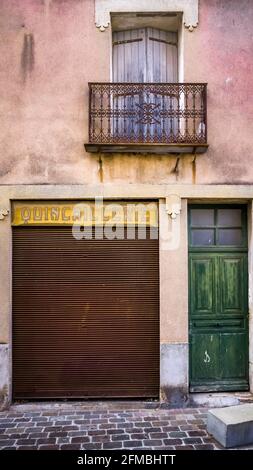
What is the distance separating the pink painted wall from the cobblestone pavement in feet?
12.5

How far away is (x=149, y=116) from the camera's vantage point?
21.5 feet

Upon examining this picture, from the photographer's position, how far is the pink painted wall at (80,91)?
650 centimetres

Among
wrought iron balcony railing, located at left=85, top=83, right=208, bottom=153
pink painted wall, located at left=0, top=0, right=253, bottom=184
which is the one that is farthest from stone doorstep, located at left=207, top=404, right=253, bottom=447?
wrought iron balcony railing, located at left=85, top=83, right=208, bottom=153

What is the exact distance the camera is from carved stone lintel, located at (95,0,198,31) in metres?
6.54

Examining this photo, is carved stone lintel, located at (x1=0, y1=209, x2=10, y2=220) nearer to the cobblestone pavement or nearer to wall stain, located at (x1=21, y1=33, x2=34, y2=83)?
wall stain, located at (x1=21, y1=33, x2=34, y2=83)

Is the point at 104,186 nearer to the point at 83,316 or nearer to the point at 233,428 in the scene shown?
the point at 83,316

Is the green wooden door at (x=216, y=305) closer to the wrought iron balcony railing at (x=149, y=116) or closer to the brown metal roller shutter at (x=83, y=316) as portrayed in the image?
the brown metal roller shutter at (x=83, y=316)

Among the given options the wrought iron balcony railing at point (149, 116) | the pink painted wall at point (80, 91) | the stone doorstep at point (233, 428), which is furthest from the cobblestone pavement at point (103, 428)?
the wrought iron balcony railing at point (149, 116)

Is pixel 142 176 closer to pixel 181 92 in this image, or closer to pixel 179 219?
pixel 179 219

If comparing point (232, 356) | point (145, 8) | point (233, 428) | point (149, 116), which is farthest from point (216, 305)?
point (145, 8)

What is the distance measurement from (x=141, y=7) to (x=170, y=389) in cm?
657

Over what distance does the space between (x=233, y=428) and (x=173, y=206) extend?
3.44 metres

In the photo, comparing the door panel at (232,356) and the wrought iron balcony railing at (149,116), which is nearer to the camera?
the wrought iron balcony railing at (149,116)

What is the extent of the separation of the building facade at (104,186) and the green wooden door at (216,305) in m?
0.07
